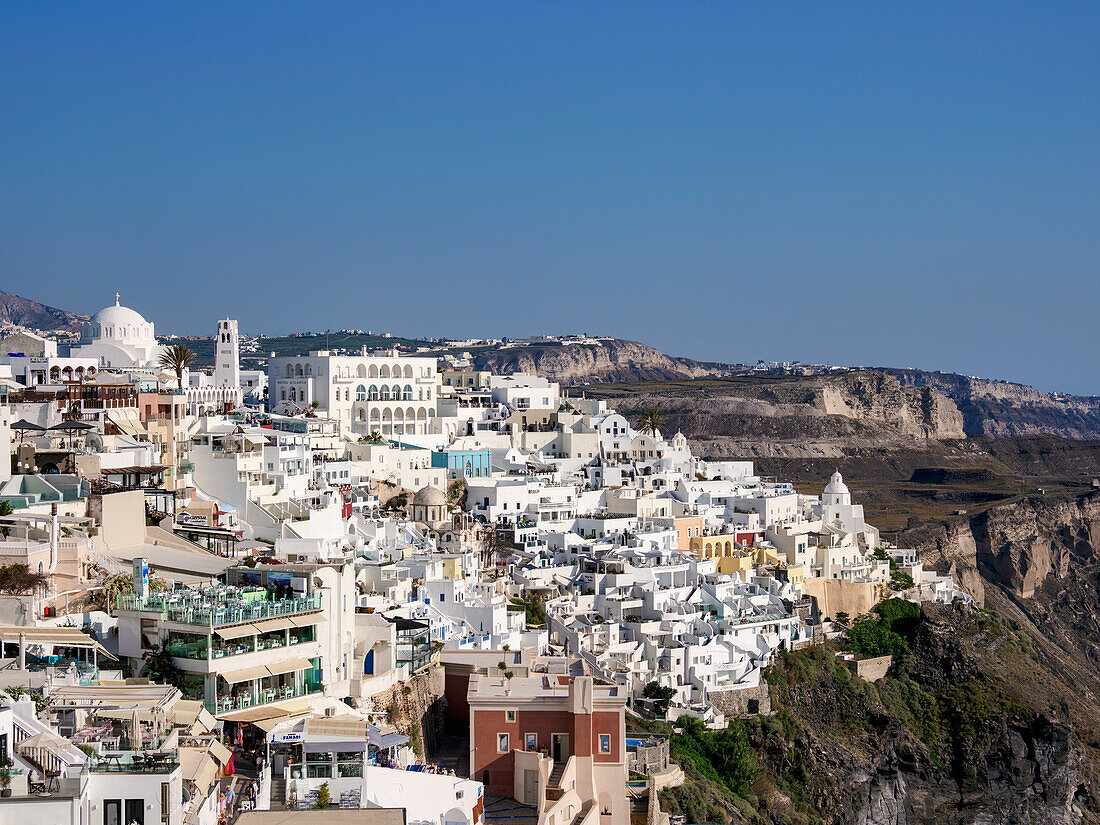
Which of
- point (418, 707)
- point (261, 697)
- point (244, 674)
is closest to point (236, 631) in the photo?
point (244, 674)

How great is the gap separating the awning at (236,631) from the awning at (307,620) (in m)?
1.00

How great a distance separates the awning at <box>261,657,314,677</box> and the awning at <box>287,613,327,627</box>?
0.55m

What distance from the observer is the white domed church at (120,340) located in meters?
58.6

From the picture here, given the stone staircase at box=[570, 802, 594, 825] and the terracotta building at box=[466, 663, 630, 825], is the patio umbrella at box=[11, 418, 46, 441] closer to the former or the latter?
the terracotta building at box=[466, 663, 630, 825]

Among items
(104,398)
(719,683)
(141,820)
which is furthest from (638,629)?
(141,820)

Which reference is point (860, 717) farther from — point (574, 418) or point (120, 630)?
point (120, 630)

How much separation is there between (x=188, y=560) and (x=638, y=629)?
18106mm

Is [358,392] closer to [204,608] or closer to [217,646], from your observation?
[204,608]

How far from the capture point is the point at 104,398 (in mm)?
41219

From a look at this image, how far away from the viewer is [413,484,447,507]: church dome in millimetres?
46406

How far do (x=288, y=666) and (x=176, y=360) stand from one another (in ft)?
114

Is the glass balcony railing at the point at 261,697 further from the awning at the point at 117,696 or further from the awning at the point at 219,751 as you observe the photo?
the awning at the point at 219,751

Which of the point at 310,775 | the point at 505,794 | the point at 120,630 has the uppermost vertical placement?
the point at 120,630

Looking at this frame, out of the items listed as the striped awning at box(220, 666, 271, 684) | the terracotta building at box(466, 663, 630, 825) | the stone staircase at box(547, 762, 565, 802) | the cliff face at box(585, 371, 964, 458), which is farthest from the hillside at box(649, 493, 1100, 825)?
the cliff face at box(585, 371, 964, 458)
